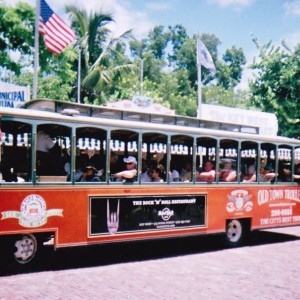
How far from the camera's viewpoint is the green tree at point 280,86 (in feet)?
80.8

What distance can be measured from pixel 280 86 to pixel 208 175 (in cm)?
1623

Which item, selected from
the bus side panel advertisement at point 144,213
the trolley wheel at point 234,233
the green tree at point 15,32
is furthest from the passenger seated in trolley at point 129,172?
the green tree at point 15,32

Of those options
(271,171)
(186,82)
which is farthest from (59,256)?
(186,82)

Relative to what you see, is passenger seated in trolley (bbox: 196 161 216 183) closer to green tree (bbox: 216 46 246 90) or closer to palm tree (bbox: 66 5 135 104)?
palm tree (bbox: 66 5 135 104)

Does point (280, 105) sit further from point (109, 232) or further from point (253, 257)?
point (109, 232)

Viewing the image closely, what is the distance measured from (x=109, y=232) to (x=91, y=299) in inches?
90.3

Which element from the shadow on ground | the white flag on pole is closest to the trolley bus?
the shadow on ground

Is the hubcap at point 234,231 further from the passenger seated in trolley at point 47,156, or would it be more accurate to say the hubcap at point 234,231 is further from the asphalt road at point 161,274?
the passenger seated in trolley at point 47,156

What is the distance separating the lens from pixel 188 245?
11555mm

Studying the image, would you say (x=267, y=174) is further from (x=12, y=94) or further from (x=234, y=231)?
(x=12, y=94)

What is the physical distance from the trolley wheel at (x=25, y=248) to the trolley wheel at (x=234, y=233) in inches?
205

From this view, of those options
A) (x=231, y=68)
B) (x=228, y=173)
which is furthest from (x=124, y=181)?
(x=231, y=68)

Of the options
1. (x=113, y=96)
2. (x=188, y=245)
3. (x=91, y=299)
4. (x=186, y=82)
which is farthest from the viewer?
(x=186, y=82)

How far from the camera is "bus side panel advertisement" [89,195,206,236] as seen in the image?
855 centimetres
